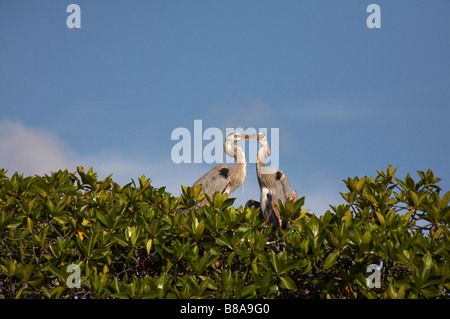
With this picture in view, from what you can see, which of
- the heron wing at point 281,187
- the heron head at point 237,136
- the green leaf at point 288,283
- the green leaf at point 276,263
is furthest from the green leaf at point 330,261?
the heron head at point 237,136

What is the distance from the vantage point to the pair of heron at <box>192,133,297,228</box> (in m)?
12.6

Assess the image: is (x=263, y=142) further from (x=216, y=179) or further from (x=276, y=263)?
(x=276, y=263)

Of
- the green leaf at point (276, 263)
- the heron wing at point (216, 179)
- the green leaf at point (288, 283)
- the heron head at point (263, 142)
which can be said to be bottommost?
the green leaf at point (288, 283)

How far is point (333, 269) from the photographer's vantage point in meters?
5.21

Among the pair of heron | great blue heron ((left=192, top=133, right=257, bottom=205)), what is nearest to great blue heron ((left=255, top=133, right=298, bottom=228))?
the pair of heron

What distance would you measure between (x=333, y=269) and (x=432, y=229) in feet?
5.46

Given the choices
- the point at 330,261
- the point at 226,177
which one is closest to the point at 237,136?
the point at 226,177

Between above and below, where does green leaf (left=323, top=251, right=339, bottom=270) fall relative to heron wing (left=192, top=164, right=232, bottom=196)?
below

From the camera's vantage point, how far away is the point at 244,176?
14289 millimetres

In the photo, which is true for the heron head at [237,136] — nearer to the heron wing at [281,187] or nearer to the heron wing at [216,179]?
the heron wing at [216,179]

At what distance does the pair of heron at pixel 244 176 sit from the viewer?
12.6 meters

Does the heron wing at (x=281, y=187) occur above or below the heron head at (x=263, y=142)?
below

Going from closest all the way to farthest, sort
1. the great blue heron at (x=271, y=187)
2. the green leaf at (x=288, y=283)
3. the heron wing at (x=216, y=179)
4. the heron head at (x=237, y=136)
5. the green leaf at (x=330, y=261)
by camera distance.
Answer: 1. the green leaf at (x=288, y=283)
2. the green leaf at (x=330, y=261)
3. the great blue heron at (x=271, y=187)
4. the heron wing at (x=216, y=179)
5. the heron head at (x=237, y=136)

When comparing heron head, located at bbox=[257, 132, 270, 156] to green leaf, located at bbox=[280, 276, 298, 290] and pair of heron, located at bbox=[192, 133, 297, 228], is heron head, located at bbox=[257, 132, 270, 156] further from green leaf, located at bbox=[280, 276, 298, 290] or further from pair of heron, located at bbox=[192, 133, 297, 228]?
green leaf, located at bbox=[280, 276, 298, 290]
